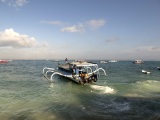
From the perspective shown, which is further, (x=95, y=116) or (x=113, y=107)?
(x=113, y=107)

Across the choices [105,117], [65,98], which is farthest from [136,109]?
[65,98]

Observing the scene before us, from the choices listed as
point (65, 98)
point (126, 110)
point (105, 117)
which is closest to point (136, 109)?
point (126, 110)

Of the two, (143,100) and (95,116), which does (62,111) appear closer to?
(95,116)

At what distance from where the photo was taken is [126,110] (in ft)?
61.5

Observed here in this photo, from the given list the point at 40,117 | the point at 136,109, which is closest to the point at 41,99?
the point at 40,117

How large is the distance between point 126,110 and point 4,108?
37.2 feet

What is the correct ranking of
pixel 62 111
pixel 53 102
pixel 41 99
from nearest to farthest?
1. pixel 62 111
2. pixel 53 102
3. pixel 41 99

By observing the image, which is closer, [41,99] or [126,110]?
[126,110]

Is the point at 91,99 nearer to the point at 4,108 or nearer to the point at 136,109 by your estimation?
the point at 136,109

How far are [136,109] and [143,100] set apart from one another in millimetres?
3997

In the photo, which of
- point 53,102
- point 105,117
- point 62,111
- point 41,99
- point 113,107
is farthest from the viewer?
point 41,99

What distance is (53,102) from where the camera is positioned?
2209 cm

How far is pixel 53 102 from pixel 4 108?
4.98 metres

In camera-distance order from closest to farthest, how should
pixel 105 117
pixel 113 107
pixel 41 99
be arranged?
pixel 105 117 → pixel 113 107 → pixel 41 99
